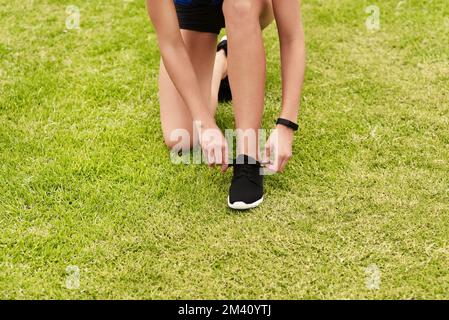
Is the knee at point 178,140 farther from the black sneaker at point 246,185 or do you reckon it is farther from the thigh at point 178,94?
the black sneaker at point 246,185

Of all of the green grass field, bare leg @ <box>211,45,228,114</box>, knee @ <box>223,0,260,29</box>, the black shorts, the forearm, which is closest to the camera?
the green grass field

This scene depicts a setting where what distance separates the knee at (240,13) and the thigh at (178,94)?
1.48 ft

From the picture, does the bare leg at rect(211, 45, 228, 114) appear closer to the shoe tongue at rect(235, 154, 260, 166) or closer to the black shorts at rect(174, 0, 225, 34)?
the black shorts at rect(174, 0, 225, 34)

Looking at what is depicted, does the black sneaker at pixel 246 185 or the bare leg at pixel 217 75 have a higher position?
the bare leg at pixel 217 75

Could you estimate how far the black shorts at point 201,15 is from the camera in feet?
9.09

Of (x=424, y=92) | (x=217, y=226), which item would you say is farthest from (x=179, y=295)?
(x=424, y=92)

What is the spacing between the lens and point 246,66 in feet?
8.09

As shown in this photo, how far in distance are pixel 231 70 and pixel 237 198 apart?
514 millimetres

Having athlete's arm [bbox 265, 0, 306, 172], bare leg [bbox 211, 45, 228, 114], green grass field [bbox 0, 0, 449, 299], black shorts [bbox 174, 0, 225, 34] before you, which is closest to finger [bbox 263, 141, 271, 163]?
athlete's arm [bbox 265, 0, 306, 172]

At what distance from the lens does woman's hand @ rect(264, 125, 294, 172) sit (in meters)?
2.49

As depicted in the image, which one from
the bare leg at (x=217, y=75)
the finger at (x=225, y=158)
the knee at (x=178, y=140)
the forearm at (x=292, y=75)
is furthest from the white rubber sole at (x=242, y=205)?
the bare leg at (x=217, y=75)

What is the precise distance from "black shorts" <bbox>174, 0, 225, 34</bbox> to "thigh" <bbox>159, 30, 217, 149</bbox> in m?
0.04

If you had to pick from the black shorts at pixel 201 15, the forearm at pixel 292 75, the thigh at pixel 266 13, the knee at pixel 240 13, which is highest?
the black shorts at pixel 201 15
